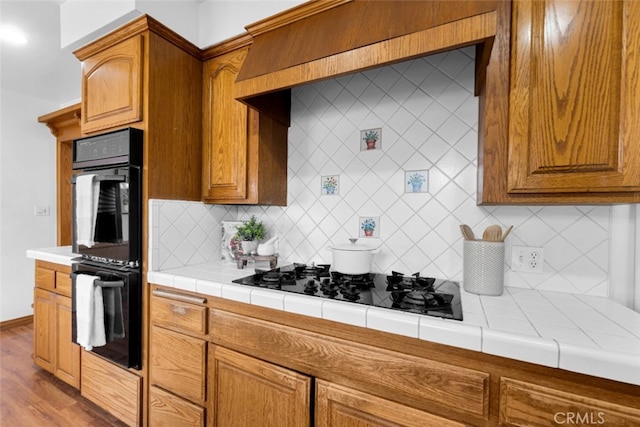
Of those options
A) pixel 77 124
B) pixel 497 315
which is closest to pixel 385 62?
pixel 497 315

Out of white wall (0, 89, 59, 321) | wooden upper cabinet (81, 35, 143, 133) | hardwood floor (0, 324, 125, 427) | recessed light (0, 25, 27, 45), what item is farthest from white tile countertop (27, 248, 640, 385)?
white wall (0, 89, 59, 321)

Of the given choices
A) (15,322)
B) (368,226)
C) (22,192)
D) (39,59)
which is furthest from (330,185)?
(15,322)

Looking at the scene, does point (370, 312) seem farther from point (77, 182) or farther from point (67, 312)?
point (67, 312)

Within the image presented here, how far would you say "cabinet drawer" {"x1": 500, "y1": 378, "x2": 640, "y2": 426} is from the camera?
671mm

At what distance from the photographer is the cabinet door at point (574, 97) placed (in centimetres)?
83

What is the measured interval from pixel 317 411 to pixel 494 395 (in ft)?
1.96

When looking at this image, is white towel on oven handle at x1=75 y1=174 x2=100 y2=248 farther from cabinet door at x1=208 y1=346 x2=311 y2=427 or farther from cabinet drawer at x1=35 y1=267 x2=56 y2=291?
cabinet door at x1=208 y1=346 x2=311 y2=427

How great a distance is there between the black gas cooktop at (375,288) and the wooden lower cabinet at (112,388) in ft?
3.20

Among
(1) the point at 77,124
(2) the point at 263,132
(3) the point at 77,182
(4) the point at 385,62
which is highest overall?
(1) the point at 77,124

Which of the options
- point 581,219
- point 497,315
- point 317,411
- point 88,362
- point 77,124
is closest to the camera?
point 497,315

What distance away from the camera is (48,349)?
Result: 2066mm

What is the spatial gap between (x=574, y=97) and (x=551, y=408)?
914 mm

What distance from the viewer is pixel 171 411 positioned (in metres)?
1.42

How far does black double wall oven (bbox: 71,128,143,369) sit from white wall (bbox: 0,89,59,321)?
232 centimetres
